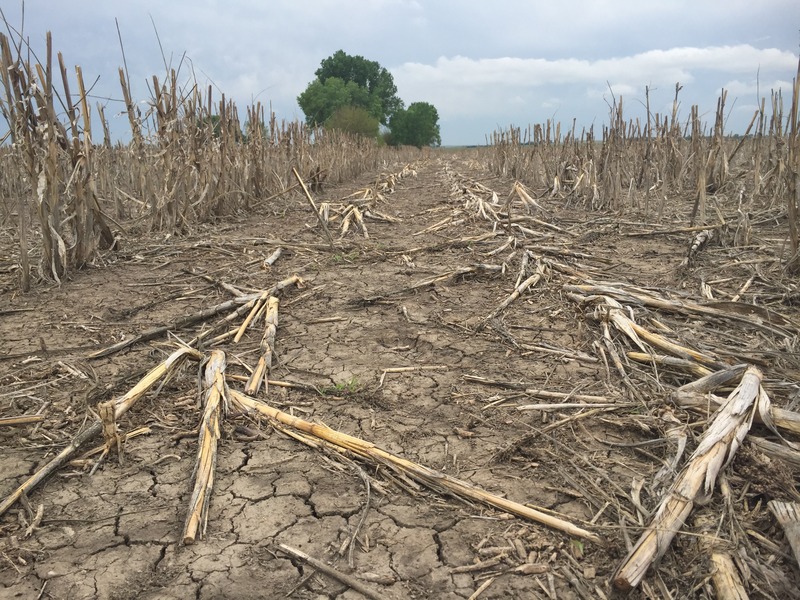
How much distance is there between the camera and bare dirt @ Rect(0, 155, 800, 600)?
1646mm

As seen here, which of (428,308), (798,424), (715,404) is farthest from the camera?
(428,308)

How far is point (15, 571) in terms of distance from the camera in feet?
5.31

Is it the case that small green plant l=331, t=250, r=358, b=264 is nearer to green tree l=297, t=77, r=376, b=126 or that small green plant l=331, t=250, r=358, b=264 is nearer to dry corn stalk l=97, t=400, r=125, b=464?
dry corn stalk l=97, t=400, r=125, b=464

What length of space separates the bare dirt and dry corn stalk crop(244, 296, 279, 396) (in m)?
0.10

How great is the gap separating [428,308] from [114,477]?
7.94 ft

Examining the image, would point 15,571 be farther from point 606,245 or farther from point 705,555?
point 606,245

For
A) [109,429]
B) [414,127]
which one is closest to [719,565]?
[109,429]

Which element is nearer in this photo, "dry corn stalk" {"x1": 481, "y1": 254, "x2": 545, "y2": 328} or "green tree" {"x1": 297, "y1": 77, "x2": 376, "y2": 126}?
"dry corn stalk" {"x1": 481, "y1": 254, "x2": 545, "y2": 328}

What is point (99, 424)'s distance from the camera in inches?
90.4

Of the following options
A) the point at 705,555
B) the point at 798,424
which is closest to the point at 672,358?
the point at 798,424

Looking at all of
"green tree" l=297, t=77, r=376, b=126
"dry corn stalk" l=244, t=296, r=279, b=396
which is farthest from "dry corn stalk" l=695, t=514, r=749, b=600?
"green tree" l=297, t=77, r=376, b=126

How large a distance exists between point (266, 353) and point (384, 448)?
110 centimetres

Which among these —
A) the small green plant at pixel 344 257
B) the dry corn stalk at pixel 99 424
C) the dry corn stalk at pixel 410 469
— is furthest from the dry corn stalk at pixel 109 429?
the small green plant at pixel 344 257

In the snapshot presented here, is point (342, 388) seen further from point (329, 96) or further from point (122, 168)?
point (329, 96)
